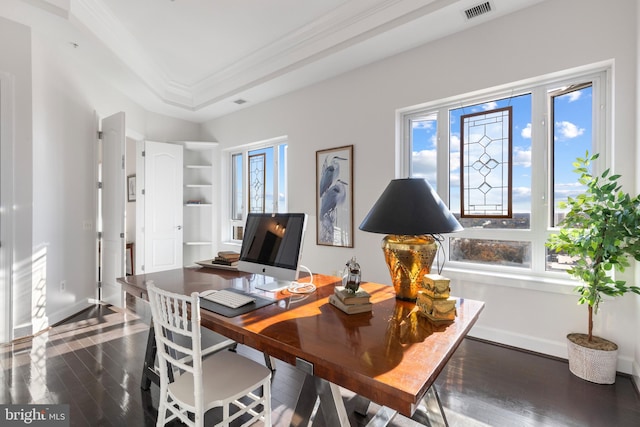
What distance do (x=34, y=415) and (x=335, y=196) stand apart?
3112mm

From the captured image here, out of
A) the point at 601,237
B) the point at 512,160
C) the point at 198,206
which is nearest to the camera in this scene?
the point at 601,237

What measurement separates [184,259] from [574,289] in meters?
5.54

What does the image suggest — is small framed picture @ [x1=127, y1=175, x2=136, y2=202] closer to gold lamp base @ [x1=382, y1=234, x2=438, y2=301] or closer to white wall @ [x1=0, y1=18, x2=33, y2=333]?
white wall @ [x1=0, y1=18, x2=33, y2=333]

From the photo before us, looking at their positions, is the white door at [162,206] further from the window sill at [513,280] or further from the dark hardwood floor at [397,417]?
the window sill at [513,280]

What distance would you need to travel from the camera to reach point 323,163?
4.02 meters

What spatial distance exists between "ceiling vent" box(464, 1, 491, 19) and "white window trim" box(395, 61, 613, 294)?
633 millimetres

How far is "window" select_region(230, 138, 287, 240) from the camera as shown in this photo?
4.82m

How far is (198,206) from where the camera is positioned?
573 centimetres

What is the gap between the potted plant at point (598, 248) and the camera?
2016 millimetres

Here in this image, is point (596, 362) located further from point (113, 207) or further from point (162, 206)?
point (162, 206)

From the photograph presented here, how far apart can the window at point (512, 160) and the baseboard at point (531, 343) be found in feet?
1.81

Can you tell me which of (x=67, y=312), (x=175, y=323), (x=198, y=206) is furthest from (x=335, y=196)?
(x=67, y=312)

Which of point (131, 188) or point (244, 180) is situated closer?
point (244, 180)

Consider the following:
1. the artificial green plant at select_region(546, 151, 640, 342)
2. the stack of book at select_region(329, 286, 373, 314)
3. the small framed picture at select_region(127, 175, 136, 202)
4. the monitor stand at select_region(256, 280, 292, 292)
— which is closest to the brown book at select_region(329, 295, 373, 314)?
the stack of book at select_region(329, 286, 373, 314)
